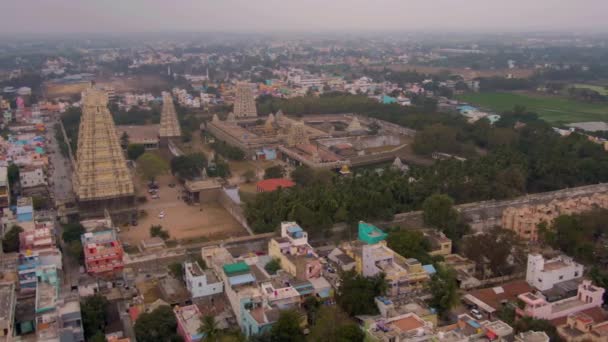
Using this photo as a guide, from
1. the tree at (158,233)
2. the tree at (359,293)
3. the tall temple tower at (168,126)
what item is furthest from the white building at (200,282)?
the tall temple tower at (168,126)

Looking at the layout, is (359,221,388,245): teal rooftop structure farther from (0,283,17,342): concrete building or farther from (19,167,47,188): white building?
(19,167,47,188): white building

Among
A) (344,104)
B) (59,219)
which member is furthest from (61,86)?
(59,219)

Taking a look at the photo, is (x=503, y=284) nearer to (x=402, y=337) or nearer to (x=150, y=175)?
(x=402, y=337)

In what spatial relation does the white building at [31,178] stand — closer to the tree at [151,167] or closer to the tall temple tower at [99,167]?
the tall temple tower at [99,167]

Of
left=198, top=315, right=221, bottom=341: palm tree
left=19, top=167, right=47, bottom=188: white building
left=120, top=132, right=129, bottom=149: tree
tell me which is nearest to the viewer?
left=198, top=315, right=221, bottom=341: palm tree

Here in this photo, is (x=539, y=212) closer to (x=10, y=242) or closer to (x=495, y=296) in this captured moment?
(x=495, y=296)

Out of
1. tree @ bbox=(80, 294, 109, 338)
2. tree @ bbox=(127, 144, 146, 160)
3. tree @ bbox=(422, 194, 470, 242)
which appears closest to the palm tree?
tree @ bbox=(80, 294, 109, 338)
